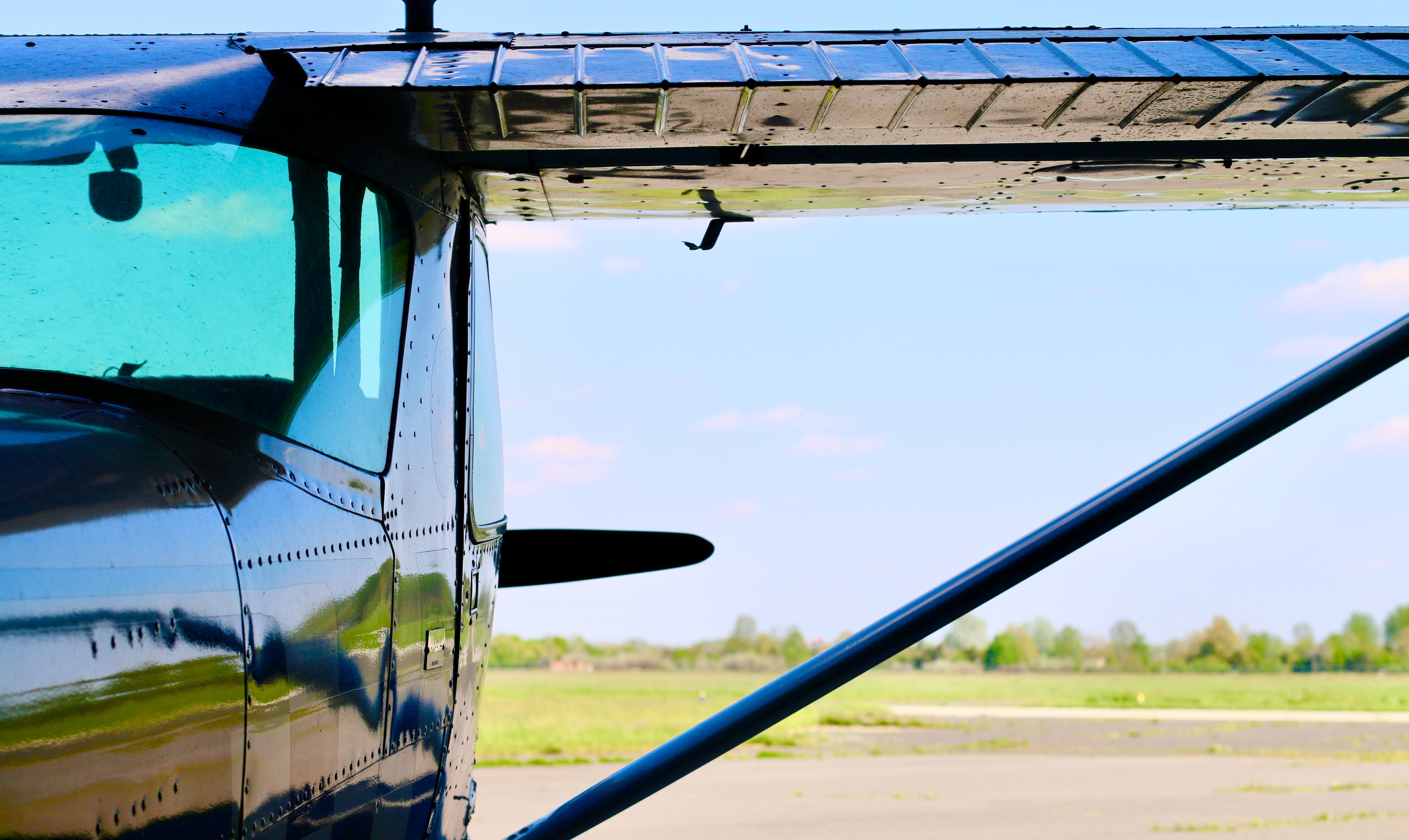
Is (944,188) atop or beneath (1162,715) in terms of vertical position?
atop

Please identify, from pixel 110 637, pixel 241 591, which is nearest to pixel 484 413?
pixel 241 591

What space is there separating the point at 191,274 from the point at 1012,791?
78.5 feet

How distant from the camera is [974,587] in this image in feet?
8.54

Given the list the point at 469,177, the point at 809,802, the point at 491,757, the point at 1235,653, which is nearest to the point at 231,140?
the point at 469,177

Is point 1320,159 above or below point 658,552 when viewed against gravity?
above

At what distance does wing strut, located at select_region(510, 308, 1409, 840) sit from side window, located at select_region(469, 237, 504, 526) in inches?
42.0

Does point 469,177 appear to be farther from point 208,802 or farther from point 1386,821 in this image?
point 1386,821

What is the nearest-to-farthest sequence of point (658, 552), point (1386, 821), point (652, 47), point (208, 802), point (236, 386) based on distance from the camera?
point (208, 802), point (236, 386), point (652, 47), point (658, 552), point (1386, 821)

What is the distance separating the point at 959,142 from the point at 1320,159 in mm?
1258

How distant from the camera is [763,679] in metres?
76.4

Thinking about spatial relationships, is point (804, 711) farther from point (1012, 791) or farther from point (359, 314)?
point (359, 314)

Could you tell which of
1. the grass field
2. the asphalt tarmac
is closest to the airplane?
the asphalt tarmac

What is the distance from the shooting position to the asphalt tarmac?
18359 mm

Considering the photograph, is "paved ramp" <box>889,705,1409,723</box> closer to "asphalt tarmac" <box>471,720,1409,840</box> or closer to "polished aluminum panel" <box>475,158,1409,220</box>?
"asphalt tarmac" <box>471,720,1409,840</box>
